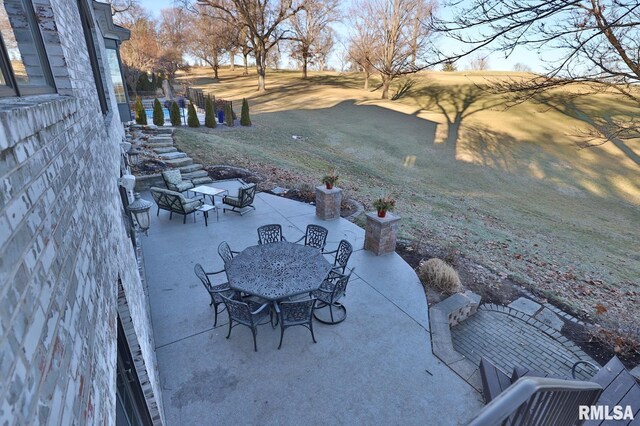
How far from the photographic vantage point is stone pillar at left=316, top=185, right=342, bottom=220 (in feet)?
27.1

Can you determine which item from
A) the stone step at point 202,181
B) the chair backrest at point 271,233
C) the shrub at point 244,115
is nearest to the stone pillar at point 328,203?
the chair backrest at point 271,233

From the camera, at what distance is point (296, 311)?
14.1 ft

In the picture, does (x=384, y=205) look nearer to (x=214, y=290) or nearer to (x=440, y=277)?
(x=440, y=277)

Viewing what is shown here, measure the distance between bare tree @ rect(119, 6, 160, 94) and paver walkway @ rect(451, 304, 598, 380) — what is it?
33.2 metres

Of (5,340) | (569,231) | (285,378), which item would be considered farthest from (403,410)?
(569,231)

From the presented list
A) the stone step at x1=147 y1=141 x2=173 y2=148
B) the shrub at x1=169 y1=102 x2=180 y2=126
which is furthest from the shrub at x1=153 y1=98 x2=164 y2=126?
the stone step at x1=147 y1=141 x2=173 y2=148

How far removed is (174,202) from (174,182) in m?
1.88

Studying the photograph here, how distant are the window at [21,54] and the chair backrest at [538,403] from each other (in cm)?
262

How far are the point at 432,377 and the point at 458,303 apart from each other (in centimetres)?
167

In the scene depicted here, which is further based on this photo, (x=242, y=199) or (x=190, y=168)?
(x=190, y=168)

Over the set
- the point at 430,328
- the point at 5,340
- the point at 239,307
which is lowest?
the point at 430,328

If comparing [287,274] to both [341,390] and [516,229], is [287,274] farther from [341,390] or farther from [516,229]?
[516,229]

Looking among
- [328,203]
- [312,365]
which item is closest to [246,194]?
[328,203]

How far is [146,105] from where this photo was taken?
27078mm
